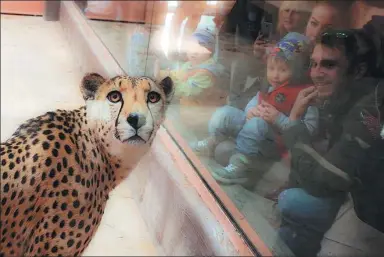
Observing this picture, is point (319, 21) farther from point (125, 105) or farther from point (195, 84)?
point (125, 105)

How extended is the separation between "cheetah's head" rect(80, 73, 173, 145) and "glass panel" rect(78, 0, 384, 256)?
88 millimetres

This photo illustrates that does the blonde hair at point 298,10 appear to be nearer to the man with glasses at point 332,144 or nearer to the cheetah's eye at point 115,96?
the man with glasses at point 332,144

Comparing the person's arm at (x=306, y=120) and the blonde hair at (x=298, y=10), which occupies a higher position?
the blonde hair at (x=298, y=10)

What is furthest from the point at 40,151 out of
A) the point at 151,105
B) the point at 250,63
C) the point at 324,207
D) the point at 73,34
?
the point at 324,207

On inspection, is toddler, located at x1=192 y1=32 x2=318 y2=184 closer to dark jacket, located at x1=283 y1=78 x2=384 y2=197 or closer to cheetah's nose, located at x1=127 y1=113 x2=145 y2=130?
dark jacket, located at x1=283 y1=78 x2=384 y2=197

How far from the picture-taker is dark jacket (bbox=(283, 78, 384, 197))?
632mm

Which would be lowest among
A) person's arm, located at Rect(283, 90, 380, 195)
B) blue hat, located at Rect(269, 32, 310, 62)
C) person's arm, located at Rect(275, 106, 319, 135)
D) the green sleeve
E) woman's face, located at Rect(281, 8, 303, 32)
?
person's arm, located at Rect(283, 90, 380, 195)

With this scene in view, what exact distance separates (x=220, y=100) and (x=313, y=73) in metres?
0.15

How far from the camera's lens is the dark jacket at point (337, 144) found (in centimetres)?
63

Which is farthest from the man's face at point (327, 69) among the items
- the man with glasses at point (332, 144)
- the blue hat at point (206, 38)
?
the blue hat at point (206, 38)

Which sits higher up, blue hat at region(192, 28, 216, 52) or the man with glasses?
blue hat at region(192, 28, 216, 52)

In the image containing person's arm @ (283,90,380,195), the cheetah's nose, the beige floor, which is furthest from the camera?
person's arm @ (283,90,380,195)

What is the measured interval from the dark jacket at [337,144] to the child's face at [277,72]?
0.31 feet

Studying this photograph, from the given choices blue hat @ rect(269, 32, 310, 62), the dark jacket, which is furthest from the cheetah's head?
the dark jacket
